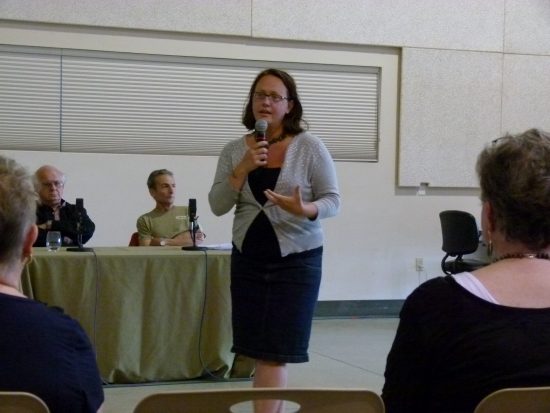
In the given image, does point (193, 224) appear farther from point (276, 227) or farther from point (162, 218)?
point (276, 227)

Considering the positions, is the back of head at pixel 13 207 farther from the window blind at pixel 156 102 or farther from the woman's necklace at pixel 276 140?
the window blind at pixel 156 102

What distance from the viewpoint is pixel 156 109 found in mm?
6891

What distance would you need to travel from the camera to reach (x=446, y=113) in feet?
24.9

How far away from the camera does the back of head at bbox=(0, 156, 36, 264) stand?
1.52m

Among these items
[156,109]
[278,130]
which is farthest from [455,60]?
[278,130]

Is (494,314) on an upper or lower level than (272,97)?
lower

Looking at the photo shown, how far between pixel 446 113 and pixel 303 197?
4.85 metres

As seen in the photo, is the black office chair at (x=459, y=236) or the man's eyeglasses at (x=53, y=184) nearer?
the man's eyeglasses at (x=53, y=184)

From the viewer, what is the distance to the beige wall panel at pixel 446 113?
7.47m

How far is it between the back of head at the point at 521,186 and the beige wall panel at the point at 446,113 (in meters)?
5.94

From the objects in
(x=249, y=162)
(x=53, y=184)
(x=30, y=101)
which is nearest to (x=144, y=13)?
(x=30, y=101)

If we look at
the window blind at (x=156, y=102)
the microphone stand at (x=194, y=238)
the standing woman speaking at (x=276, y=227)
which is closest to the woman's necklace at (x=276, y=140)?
the standing woman speaking at (x=276, y=227)

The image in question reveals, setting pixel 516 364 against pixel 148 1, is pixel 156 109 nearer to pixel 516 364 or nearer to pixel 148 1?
pixel 148 1

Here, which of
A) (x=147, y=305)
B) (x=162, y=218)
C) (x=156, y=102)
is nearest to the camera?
(x=147, y=305)
